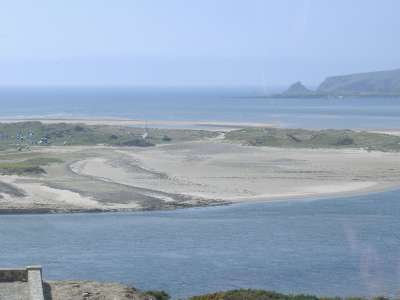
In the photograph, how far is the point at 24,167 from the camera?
49.0 meters

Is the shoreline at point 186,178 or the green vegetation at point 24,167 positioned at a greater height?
the green vegetation at point 24,167

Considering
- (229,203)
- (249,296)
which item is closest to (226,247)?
(249,296)

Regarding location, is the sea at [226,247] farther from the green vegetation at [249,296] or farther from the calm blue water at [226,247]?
the green vegetation at [249,296]

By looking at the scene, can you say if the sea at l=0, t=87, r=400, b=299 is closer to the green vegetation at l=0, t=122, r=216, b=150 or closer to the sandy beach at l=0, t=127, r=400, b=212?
the sandy beach at l=0, t=127, r=400, b=212

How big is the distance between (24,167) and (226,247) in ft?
74.6

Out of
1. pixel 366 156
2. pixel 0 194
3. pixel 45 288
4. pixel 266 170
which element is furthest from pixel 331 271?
pixel 366 156

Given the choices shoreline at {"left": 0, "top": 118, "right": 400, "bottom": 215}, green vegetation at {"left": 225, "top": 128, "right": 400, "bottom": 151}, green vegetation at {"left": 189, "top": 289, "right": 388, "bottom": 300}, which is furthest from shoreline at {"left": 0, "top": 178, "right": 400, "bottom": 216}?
green vegetation at {"left": 225, "top": 128, "right": 400, "bottom": 151}

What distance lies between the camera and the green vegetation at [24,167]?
4794cm

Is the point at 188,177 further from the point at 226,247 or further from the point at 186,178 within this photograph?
the point at 226,247

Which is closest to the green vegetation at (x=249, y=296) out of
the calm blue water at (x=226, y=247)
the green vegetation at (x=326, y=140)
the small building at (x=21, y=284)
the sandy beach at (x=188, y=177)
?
the calm blue water at (x=226, y=247)

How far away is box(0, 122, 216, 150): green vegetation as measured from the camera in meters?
72.8

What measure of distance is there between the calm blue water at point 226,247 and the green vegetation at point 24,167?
40.6ft

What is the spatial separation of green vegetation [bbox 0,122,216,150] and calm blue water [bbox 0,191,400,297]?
34.6 meters

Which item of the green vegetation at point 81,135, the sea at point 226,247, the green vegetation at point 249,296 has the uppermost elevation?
the green vegetation at point 81,135
